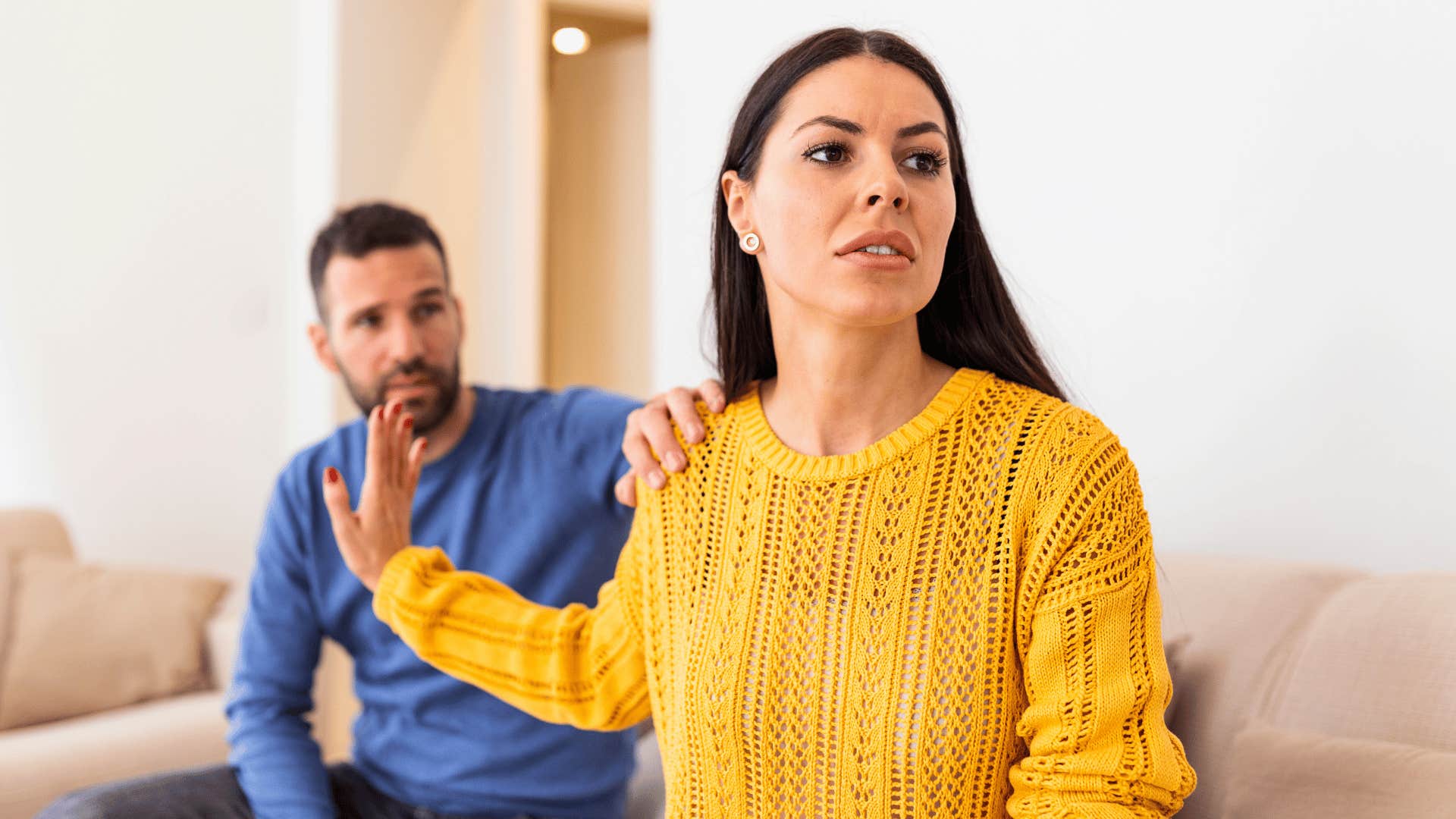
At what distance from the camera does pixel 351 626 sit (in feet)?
6.37

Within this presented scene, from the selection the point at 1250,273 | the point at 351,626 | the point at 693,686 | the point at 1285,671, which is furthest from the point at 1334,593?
the point at 351,626

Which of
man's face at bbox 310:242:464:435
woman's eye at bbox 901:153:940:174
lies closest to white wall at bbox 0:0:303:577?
man's face at bbox 310:242:464:435

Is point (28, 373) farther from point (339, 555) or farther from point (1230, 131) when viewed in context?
point (1230, 131)

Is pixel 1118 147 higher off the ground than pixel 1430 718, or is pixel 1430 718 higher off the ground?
pixel 1118 147

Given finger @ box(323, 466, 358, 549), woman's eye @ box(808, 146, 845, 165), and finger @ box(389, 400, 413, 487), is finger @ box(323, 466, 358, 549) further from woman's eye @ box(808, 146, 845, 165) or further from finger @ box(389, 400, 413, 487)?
woman's eye @ box(808, 146, 845, 165)

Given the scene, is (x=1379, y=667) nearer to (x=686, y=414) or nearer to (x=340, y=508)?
(x=686, y=414)

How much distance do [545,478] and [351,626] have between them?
370 millimetres

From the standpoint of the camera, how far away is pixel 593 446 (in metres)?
1.95

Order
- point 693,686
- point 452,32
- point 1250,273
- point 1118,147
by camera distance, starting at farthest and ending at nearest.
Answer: point 452,32 < point 1118,147 < point 1250,273 < point 693,686

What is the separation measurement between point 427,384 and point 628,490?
2.03 ft

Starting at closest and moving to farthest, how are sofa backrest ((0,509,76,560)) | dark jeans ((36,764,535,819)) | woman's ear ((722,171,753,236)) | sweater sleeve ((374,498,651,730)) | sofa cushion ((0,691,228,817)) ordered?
woman's ear ((722,171,753,236))
sweater sleeve ((374,498,651,730))
dark jeans ((36,764,535,819))
sofa cushion ((0,691,228,817))
sofa backrest ((0,509,76,560))

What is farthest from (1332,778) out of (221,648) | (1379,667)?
(221,648)

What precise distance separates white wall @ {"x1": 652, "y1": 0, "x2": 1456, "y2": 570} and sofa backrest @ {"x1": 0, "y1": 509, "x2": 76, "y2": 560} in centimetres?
231

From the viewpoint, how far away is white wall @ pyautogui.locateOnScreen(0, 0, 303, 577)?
3.61 meters
